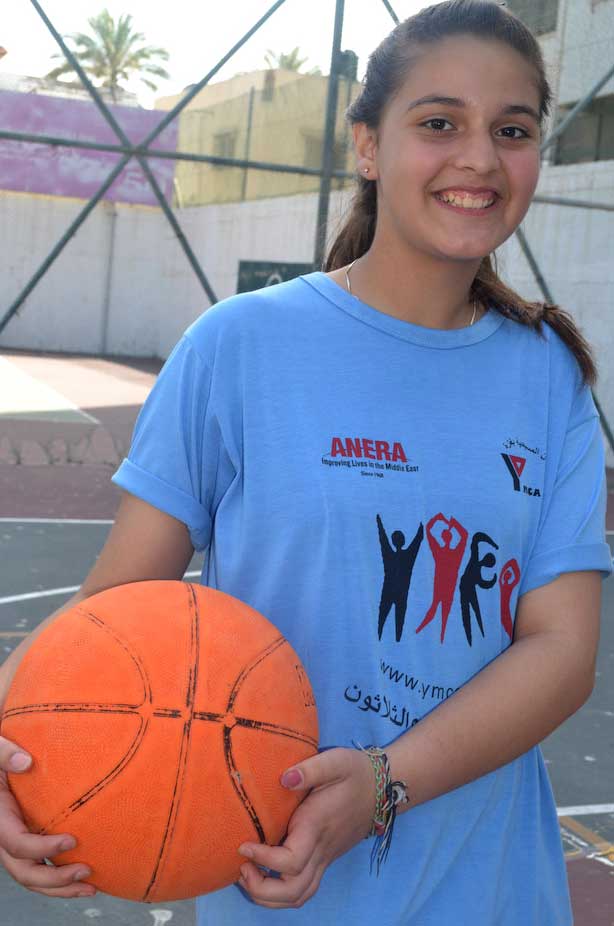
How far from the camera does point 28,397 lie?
16203 millimetres

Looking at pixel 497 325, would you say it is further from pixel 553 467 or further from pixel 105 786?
pixel 105 786

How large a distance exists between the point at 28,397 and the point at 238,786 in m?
15.3

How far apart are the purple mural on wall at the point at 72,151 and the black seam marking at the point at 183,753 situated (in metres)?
15.9

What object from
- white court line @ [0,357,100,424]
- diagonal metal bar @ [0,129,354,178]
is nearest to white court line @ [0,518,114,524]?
diagonal metal bar @ [0,129,354,178]

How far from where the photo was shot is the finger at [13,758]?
4.49 feet

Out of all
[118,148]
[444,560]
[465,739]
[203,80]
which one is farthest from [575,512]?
[203,80]

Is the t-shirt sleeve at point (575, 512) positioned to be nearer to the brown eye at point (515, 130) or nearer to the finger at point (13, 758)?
the brown eye at point (515, 130)

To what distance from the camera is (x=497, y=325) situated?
1.71m

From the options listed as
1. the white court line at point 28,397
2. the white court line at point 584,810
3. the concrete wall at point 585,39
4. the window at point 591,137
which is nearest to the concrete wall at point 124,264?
the white court line at point 28,397

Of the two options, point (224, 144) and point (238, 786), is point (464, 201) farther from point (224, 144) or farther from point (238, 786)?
point (224, 144)

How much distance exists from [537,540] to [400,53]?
72 centimetres

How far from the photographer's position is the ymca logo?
1.59 meters

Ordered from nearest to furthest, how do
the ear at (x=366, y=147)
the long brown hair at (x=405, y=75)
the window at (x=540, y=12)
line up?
the long brown hair at (x=405, y=75)
the ear at (x=366, y=147)
the window at (x=540, y=12)

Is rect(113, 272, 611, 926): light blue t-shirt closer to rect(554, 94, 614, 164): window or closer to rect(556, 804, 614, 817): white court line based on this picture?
Answer: rect(556, 804, 614, 817): white court line
